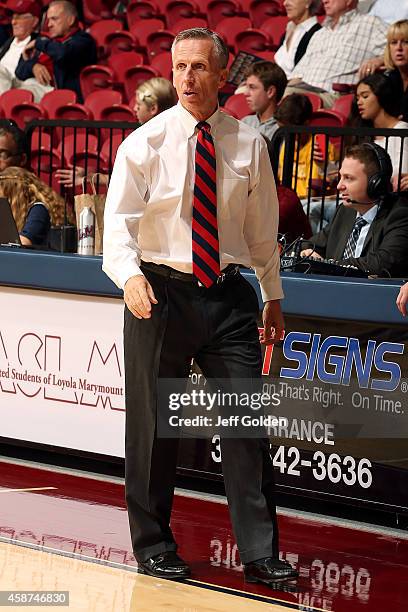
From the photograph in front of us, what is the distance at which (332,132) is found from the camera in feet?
19.6

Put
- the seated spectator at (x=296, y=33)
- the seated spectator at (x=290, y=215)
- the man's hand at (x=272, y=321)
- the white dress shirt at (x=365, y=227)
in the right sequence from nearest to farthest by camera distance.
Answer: the man's hand at (x=272, y=321), the white dress shirt at (x=365, y=227), the seated spectator at (x=290, y=215), the seated spectator at (x=296, y=33)

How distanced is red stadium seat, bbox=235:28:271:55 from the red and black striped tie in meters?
6.41

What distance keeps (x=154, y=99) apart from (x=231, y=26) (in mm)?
3494

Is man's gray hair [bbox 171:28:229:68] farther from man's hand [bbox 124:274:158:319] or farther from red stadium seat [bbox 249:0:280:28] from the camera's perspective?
red stadium seat [bbox 249:0:280:28]

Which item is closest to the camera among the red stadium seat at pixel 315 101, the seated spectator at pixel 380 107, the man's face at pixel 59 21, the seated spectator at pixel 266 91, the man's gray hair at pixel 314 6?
the seated spectator at pixel 380 107

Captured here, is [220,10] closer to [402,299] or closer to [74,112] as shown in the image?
[74,112]

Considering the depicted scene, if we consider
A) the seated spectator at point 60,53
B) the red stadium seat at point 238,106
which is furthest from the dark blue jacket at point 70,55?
the red stadium seat at point 238,106

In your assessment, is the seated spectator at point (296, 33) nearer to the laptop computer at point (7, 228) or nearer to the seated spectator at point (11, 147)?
the seated spectator at point (11, 147)

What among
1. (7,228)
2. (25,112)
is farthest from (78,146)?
(7,228)

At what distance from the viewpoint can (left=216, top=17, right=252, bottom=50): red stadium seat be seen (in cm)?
1045

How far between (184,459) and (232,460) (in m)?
1.39

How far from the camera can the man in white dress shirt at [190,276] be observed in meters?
3.86

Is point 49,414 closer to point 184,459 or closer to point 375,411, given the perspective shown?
point 184,459

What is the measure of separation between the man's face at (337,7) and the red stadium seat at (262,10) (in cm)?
195
